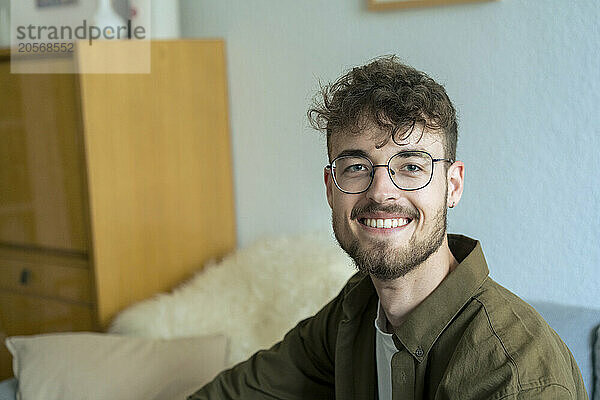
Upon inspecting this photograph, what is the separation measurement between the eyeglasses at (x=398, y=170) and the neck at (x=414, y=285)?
0.14 meters

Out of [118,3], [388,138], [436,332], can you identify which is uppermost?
[118,3]

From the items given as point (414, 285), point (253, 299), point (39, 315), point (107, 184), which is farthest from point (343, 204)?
point (39, 315)

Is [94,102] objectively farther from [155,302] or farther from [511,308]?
[511,308]

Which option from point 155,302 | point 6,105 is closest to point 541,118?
point 155,302

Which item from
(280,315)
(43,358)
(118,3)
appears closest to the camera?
(43,358)

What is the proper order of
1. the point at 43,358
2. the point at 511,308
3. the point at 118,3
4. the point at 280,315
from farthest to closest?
the point at 118,3
the point at 280,315
the point at 43,358
the point at 511,308

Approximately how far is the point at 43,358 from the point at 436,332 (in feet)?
3.77

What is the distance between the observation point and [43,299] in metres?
2.32

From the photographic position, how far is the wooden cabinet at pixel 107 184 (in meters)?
2.11

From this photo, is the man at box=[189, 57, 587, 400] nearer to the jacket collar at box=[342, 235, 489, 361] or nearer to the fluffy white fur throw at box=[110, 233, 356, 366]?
the jacket collar at box=[342, 235, 489, 361]

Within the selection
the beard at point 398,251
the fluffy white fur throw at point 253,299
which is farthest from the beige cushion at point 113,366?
the beard at point 398,251

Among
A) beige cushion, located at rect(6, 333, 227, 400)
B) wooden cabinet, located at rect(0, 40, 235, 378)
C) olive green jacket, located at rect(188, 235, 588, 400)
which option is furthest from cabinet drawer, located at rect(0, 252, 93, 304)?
olive green jacket, located at rect(188, 235, 588, 400)

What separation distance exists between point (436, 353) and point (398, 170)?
1.02 feet

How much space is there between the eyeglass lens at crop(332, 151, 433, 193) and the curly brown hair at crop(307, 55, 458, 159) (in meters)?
0.04
